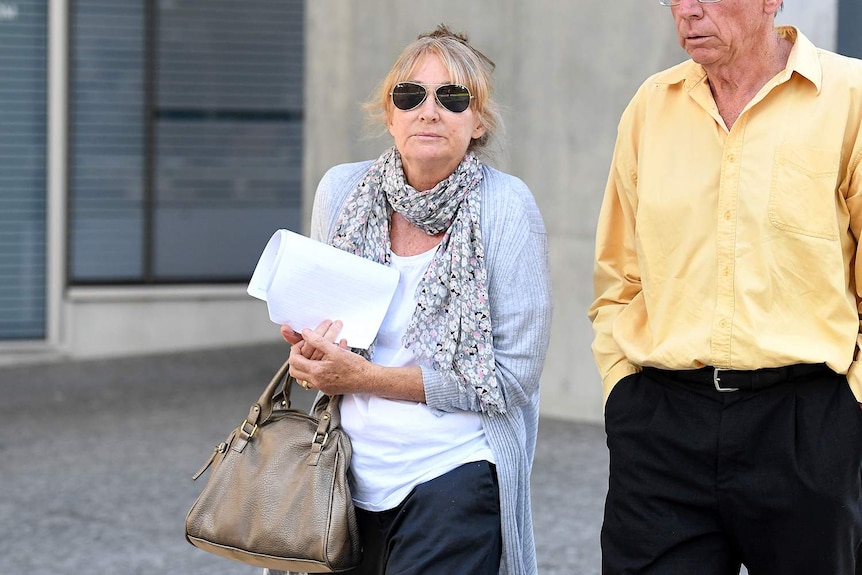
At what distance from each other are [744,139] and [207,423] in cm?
619

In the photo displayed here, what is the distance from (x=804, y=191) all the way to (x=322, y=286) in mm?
1117

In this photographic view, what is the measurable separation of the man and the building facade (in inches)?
239

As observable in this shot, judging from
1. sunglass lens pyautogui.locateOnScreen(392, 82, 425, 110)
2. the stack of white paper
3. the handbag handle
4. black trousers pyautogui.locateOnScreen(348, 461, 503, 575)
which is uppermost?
sunglass lens pyautogui.locateOnScreen(392, 82, 425, 110)

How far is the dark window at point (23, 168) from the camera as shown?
10812 millimetres

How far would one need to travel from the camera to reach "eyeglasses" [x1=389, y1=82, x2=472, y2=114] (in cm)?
329

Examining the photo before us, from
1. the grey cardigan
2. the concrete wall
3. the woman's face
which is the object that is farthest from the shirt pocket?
the concrete wall

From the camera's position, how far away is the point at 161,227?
11.5m

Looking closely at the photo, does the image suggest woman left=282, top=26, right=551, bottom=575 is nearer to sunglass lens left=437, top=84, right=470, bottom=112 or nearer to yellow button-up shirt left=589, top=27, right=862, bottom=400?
sunglass lens left=437, top=84, right=470, bottom=112

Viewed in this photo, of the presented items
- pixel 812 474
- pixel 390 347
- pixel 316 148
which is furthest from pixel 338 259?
pixel 316 148

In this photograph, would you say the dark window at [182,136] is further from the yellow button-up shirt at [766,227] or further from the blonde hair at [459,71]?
the yellow button-up shirt at [766,227]

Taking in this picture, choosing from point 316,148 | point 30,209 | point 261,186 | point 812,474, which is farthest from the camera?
point 261,186

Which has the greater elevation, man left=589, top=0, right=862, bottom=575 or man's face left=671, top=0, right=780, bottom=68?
man's face left=671, top=0, right=780, bottom=68

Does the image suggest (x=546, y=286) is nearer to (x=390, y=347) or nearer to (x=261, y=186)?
(x=390, y=347)

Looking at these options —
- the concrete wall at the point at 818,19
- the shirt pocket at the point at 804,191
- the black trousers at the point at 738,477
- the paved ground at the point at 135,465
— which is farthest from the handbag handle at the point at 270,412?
the concrete wall at the point at 818,19
